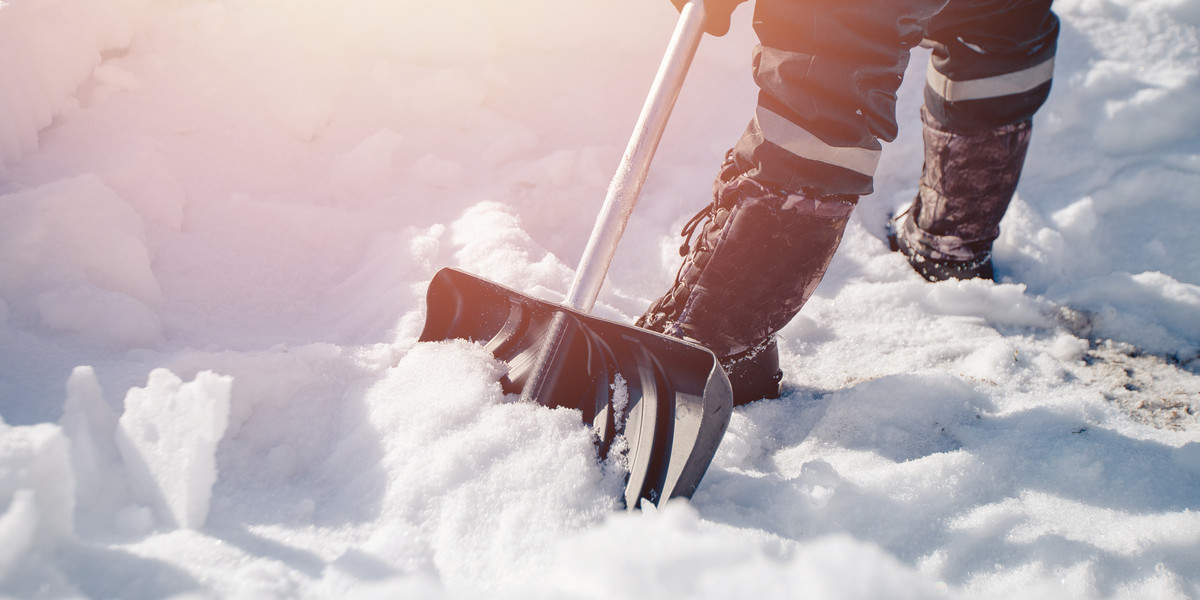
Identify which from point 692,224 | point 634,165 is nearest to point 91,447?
point 634,165

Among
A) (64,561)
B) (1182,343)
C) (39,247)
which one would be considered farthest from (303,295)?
(1182,343)

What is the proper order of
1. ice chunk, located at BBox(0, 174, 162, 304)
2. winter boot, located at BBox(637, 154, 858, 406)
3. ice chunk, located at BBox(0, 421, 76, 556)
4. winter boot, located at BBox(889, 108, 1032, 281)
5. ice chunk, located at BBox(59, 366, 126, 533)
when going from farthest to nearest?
winter boot, located at BBox(889, 108, 1032, 281), ice chunk, located at BBox(0, 174, 162, 304), winter boot, located at BBox(637, 154, 858, 406), ice chunk, located at BBox(59, 366, 126, 533), ice chunk, located at BBox(0, 421, 76, 556)

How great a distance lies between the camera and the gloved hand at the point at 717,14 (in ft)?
3.70

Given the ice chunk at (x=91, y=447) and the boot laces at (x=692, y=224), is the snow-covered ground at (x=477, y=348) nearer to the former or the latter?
the ice chunk at (x=91, y=447)

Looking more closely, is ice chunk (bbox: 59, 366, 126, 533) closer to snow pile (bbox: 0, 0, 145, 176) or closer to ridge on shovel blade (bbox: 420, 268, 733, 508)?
ridge on shovel blade (bbox: 420, 268, 733, 508)

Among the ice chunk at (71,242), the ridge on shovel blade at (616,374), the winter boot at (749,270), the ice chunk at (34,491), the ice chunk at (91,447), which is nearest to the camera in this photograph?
the ice chunk at (34,491)

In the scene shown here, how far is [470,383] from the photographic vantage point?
3.49ft

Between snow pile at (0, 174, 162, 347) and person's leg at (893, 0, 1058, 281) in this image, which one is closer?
snow pile at (0, 174, 162, 347)

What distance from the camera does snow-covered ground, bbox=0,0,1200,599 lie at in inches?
30.0

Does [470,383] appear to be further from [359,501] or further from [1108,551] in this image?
[1108,551]

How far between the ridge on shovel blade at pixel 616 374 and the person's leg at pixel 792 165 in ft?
0.65

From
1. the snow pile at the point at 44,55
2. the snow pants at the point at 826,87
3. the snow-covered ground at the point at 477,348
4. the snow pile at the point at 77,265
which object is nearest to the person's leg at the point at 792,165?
the snow pants at the point at 826,87

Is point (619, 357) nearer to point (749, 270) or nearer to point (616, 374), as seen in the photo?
point (616, 374)

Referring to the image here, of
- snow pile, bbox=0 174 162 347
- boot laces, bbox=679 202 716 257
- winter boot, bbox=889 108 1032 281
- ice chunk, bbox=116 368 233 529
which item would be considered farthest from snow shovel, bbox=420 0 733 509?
winter boot, bbox=889 108 1032 281
